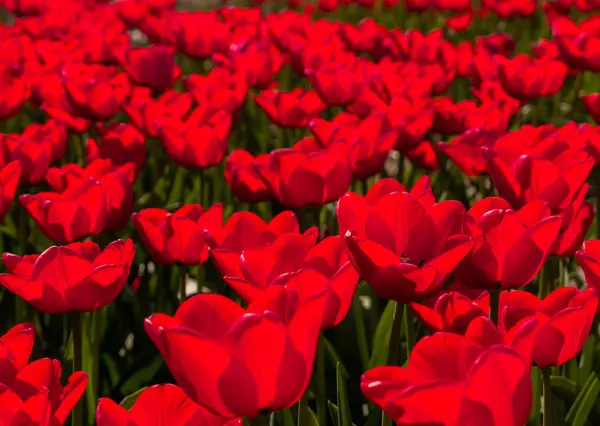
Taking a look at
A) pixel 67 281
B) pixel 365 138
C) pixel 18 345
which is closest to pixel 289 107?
pixel 365 138

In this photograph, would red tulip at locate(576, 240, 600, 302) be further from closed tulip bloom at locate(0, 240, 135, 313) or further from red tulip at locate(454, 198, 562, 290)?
closed tulip bloom at locate(0, 240, 135, 313)

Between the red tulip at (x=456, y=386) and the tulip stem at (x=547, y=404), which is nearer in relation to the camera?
the red tulip at (x=456, y=386)

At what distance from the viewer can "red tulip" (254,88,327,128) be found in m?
2.77

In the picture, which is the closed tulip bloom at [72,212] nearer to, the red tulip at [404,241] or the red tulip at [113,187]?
the red tulip at [113,187]

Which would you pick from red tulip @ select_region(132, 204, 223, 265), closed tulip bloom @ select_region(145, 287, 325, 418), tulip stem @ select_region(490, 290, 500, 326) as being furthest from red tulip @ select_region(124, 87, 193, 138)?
closed tulip bloom @ select_region(145, 287, 325, 418)

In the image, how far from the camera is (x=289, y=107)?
277cm

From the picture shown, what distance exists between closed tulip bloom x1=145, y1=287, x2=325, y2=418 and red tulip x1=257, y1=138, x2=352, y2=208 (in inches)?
35.0

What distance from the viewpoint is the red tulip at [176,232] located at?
1.70 meters

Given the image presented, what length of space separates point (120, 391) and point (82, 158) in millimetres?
1241

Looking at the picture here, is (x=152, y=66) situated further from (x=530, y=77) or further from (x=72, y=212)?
(x=72, y=212)

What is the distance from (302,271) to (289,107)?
1689 millimetres

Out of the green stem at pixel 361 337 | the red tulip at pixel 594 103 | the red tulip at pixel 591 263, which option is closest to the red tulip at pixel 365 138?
the green stem at pixel 361 337

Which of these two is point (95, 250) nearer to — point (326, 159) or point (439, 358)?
point (326, 159)

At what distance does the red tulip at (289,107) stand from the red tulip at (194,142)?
39 cm
